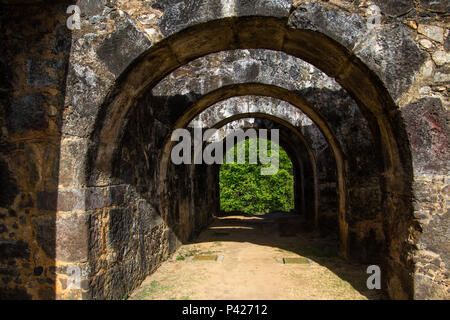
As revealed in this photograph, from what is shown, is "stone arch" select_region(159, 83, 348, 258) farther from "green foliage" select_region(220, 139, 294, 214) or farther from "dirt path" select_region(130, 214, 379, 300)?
"green foliage" select_region(220, 139, 294, 214)

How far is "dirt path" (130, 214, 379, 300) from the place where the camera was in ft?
13.6

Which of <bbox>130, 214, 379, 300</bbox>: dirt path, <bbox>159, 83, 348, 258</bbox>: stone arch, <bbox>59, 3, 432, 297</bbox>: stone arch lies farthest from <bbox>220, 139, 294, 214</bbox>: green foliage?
<bbox>59, 3, 432, 297</bbox>: stone arch

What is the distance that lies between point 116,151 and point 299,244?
509 cm

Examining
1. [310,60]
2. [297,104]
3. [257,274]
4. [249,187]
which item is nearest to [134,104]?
[310,60]

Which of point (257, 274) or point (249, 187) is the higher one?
point (249, 187)

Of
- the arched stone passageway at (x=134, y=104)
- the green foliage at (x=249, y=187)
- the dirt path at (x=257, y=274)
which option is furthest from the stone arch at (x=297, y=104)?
the green foliage at (x=249, y=187)

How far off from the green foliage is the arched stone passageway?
15837mm

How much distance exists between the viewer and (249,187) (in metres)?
19.4

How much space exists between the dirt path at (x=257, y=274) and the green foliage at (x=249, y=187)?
11685mm

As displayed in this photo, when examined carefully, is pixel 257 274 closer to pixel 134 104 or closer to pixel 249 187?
pixel 134 104

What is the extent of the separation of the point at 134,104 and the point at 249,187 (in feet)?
53.2

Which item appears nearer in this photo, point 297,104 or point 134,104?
point 134,104

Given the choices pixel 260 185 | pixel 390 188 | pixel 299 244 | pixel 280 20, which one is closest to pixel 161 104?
pixel 280 20

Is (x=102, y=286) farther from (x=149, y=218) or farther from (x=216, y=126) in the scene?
(x=216, y=126)
